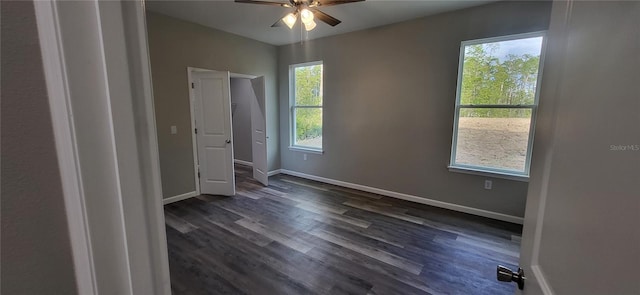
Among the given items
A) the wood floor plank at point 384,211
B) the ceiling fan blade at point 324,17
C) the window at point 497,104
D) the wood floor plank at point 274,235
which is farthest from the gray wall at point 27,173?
the window at point 497,104

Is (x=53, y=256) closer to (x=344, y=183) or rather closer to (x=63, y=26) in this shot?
(x=63, y=26)

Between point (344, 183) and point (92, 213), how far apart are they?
13.8 feet

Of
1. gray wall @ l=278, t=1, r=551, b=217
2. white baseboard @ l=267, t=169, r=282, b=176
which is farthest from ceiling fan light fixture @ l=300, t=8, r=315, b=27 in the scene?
white baseboard @ l=267, t=169, r=282, b=176

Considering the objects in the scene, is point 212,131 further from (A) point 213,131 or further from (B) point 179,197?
(B) point 179,197

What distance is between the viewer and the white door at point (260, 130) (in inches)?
174

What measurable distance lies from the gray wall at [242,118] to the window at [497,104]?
4.58 metres

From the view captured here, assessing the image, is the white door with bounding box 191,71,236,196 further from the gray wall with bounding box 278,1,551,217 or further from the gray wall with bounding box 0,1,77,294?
the gray wall with bounding box 0,1,77,294

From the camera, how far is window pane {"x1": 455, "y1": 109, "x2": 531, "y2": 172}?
9.62ft

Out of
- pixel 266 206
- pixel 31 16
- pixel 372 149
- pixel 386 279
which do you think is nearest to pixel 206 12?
pixel 266 206

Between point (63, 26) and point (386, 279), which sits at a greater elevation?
point (63, 26)

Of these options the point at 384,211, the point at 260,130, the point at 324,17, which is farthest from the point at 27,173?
the point at 260,130

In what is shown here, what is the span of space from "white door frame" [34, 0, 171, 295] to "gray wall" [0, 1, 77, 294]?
1 centimetres

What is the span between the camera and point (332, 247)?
2.53 m

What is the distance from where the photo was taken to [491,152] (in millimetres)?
3158
